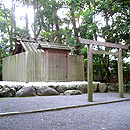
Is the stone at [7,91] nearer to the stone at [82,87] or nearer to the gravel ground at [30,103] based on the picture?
the gravel ground at [30,103]

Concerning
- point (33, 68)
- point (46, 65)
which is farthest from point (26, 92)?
point (46, 65)

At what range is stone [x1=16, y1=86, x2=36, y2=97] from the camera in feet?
25.8

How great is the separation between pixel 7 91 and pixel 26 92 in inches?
34.9

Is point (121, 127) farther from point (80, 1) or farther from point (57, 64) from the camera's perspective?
point (80, 1)

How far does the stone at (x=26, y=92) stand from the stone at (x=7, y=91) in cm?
23

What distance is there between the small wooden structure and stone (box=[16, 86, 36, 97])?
2.90 ft

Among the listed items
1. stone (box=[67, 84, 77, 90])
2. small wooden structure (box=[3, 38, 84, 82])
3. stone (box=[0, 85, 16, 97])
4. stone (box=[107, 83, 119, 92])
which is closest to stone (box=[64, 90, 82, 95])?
stone (box=[67, 84, 77, 90])

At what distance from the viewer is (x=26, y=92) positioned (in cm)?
799

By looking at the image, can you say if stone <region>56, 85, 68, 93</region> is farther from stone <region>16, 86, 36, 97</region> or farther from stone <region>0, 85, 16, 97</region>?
stone <region>0, 85, 16, 97</region>

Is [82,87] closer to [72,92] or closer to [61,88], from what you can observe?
[72,92]

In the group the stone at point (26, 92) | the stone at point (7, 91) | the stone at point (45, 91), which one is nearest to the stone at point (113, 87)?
the stone at point (45, 91)

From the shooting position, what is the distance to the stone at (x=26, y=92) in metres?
7.88

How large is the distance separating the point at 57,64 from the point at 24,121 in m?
6.22

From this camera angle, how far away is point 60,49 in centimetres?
1005
